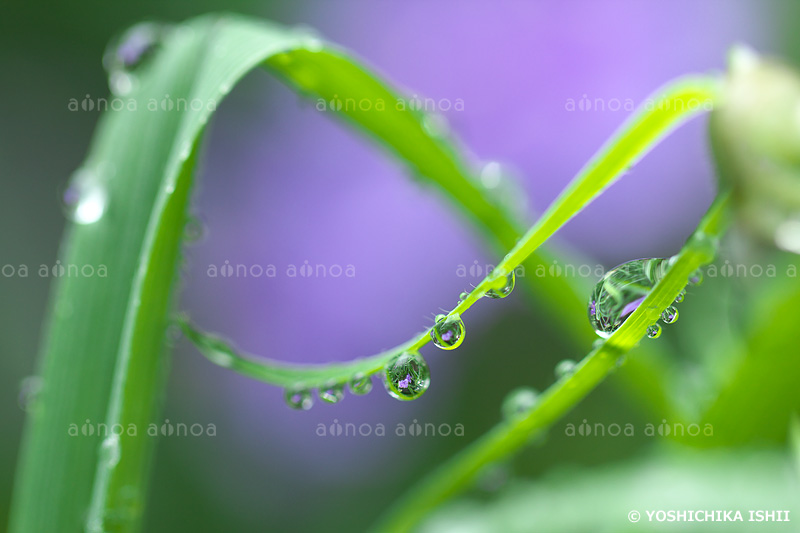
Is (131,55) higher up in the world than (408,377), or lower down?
higher up

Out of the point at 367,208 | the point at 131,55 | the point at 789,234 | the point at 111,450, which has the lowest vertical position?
the point at 111,450

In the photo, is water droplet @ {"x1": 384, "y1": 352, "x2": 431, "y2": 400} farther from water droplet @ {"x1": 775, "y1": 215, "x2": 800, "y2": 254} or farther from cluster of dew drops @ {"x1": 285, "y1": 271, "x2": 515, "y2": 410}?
water droplet @ {"x1": 775, "y1": 215, "x2": 800, "y2": 254}

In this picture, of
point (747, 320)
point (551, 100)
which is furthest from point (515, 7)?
point (747, 320)

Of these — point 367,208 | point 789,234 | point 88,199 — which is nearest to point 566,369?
point 789,234

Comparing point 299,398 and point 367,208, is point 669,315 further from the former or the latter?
point 367,208

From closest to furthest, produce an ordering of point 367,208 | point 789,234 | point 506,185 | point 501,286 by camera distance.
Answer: point 501,286
point 789,234
point 506,185
point 367,208

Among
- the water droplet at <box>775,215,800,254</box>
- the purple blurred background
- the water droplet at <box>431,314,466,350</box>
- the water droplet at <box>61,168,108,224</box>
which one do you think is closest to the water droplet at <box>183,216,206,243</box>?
the water droplet at <box>61,168,108,224</box>

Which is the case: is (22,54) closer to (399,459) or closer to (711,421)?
(399,459)
